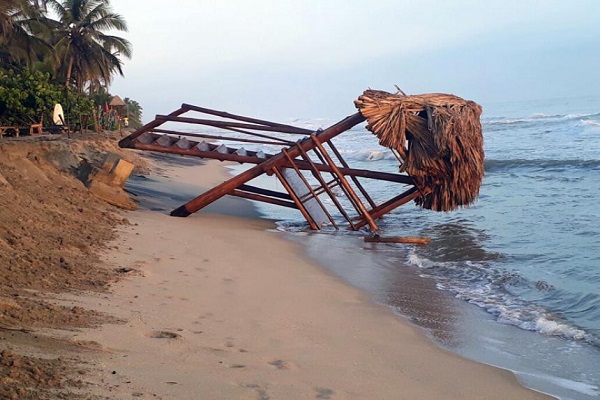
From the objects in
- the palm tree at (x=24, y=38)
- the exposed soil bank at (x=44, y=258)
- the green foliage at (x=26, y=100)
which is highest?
the palm tree at (x=24, y=38)

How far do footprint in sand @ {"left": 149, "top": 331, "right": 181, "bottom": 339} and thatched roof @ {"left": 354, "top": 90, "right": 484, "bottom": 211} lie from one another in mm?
6428

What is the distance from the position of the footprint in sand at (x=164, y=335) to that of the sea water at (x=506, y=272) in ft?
8.00

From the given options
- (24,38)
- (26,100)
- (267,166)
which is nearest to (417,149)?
(267,166)

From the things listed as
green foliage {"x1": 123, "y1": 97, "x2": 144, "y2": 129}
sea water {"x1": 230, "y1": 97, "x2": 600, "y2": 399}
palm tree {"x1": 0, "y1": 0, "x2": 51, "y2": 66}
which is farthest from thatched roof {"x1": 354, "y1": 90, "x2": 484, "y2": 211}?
green foliage {"x1": 123, "y1": 97, "x2": 144, "y2": 129}

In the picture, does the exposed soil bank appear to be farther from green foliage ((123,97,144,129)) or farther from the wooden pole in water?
green foliage ((123,97,144,129))

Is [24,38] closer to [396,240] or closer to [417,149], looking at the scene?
[417,149]

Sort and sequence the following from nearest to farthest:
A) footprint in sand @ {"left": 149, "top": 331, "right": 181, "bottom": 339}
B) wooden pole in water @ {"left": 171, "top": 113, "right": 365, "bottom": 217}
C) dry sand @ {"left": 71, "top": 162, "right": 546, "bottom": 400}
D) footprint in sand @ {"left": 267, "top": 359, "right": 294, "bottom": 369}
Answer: dry sand @ {"left": 71, "top": 162, "right": 546, "bottom": 400}, footprint in sand @ {"left": 267, "top": 359, "right": 294, "bottom": 369}, footprint in sand @ {"left": 149, "top": 331, "right": 181, "bottom": 339}, wooden pole in water @ {"left": 171, "top": 113, "right": 365, "bottom": 217}

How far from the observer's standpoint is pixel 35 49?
107ft

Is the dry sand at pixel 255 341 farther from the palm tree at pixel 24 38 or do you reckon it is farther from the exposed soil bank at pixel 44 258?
the palm tree at pixel 24 38

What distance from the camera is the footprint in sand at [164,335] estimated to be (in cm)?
476

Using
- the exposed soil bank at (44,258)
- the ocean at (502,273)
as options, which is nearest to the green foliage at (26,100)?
the ocean at (502,273)

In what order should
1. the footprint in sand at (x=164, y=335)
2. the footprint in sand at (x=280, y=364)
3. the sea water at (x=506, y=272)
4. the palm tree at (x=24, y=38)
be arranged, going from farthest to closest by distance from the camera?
the palm tree at (x=24, y=38) < the sea water at (x=506, y=272) < the footprint in sand at (x=164, y=335) < the footprint in sand at (x=280, y=364)

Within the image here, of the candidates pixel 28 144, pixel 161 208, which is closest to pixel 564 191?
pixel 161 208

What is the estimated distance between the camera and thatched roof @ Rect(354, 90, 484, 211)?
10602mm
